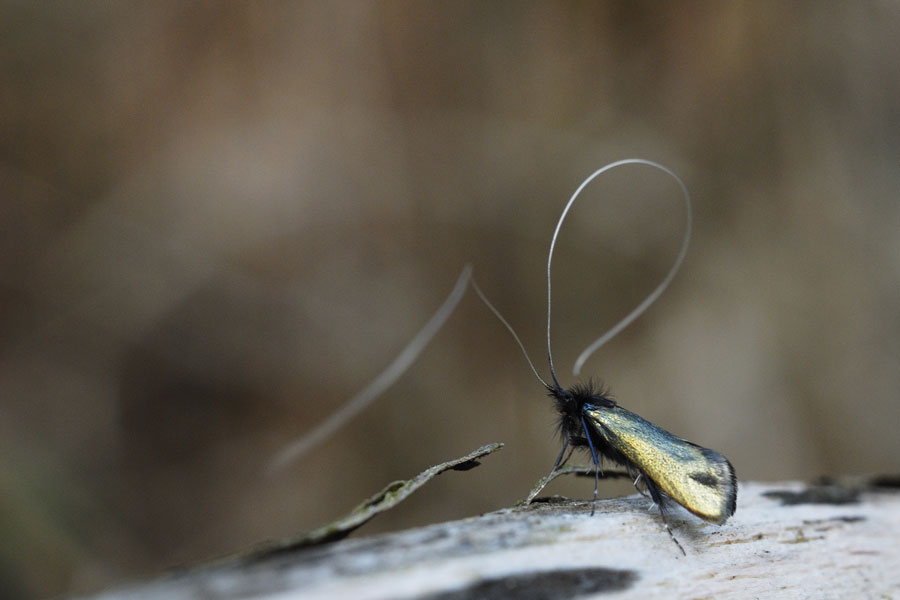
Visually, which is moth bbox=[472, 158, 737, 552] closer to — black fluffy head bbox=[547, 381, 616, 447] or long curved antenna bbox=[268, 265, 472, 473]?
black fluffy head bbox=[547, 381, 616, 447]

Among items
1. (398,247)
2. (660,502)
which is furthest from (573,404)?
(398,247)

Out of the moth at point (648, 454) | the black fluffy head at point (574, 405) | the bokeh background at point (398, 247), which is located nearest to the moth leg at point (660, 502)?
the moth at point (648, 454)

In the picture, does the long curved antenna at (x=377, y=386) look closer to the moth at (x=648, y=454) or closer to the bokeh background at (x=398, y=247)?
the bokeh background at (x=398, y=247)

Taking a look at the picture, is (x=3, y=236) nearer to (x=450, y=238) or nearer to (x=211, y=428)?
(x=211, y=428)

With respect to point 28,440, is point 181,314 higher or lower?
higher

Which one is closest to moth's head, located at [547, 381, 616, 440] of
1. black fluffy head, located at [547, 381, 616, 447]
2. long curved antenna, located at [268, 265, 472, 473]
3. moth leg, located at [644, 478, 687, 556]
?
black fluffy head, located at [547, 381, 616, 447]

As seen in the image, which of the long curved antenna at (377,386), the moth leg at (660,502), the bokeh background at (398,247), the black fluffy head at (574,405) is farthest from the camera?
the long curved antenna at (377,386)

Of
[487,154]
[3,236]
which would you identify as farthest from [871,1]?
[3,236]
